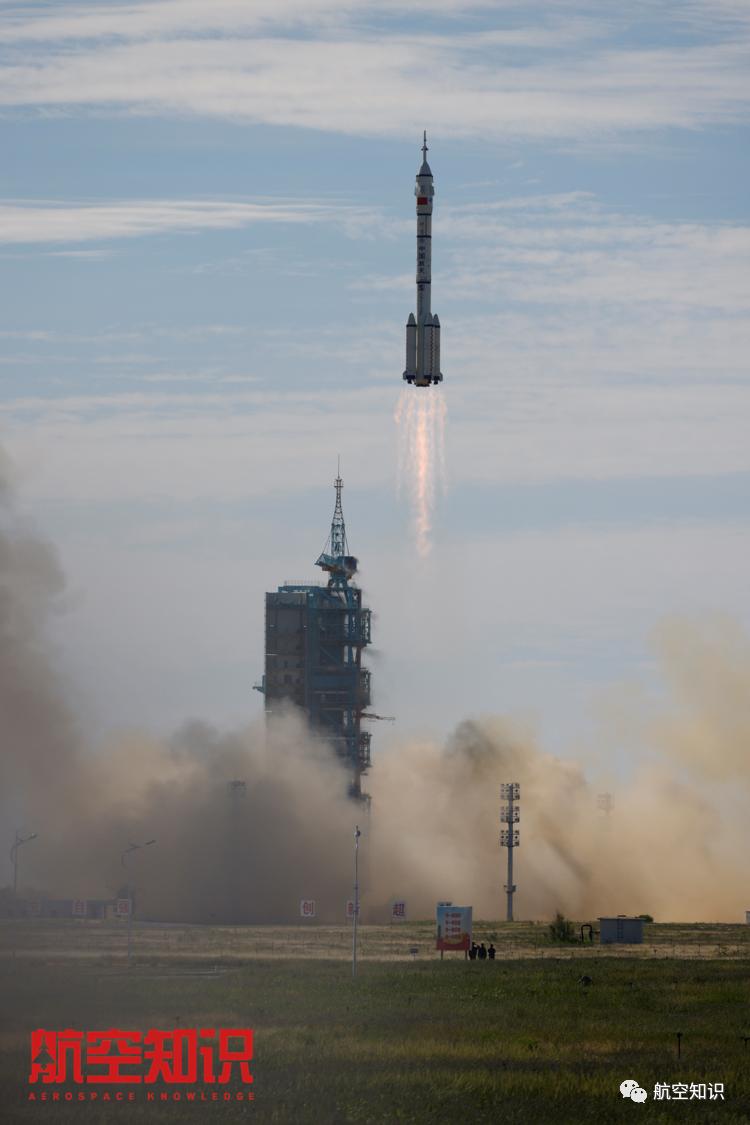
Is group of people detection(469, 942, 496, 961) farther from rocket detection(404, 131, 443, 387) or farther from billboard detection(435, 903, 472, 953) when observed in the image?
rocket detection(404, 131, 443, 387)

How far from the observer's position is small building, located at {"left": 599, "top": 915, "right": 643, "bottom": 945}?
138m

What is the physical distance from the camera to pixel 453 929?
123 m

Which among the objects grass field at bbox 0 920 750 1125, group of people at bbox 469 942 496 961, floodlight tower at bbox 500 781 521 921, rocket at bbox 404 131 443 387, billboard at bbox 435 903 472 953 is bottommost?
grass field at bbox 0 920 750 1125

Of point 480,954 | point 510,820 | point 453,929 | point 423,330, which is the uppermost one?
point 423,330

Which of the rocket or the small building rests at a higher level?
the rocket

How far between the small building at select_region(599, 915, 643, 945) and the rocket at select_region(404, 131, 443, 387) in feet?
140

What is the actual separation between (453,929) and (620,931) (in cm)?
1994

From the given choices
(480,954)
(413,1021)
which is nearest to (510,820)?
(480,954)

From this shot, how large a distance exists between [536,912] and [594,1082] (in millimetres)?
119889

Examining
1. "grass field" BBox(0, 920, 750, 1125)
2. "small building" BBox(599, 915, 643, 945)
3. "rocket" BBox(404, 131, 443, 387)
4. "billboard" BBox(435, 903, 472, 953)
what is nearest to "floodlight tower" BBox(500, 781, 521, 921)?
"small building" BBox(599, 915, 643, 945)

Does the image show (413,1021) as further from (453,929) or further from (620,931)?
(620,931)

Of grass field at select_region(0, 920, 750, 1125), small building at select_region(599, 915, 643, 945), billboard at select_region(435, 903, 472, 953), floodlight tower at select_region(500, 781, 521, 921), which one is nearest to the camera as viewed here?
grass field at select_region(0, 920, 750, 1125)

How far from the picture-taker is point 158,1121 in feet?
187

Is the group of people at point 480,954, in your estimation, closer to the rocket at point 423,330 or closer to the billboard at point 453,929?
the billboard at point 453,929
